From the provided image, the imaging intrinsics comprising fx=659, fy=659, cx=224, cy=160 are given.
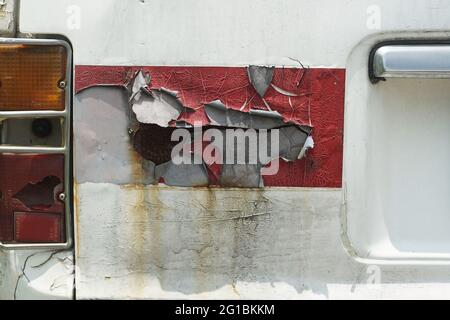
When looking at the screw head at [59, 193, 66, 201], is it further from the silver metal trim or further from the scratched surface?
the silver metal trim

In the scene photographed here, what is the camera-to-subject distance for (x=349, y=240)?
1.94 meters

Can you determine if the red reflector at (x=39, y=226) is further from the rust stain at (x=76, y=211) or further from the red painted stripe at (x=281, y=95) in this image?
the red painted stripe at (x=281, y=95)

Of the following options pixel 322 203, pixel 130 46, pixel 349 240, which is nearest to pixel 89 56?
pixel 130 46

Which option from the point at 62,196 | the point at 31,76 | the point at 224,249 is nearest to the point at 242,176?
the point at 224,249

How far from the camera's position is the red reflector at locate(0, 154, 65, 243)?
6.23ft

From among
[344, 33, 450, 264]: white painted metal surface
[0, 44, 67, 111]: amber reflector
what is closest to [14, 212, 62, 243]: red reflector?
[0, 44, 67, 111]: amber reflector

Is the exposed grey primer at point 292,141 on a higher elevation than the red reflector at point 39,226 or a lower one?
higher

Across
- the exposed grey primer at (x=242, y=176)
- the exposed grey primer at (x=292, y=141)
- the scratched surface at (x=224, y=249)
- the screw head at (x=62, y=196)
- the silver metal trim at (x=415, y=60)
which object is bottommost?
the scratched surface at (x=224, y=249)

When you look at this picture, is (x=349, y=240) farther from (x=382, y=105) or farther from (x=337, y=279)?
(x=382, y=105)

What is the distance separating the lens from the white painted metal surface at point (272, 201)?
1.87 meters

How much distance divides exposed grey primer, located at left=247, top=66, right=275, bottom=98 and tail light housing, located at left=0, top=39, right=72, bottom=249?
1.70 feet

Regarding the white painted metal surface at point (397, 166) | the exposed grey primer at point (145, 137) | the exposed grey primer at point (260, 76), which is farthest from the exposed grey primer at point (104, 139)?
the white painted metal surface at point (397, 166)

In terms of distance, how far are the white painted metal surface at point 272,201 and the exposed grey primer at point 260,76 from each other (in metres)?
0.02

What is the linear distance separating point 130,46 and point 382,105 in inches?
29.4
